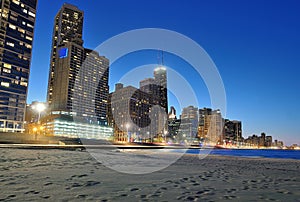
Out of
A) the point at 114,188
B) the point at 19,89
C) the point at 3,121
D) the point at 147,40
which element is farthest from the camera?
the point at 19,89

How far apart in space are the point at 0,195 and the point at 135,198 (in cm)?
315

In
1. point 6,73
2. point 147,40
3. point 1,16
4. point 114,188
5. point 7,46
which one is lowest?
point 114,188

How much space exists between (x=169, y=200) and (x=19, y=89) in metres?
164

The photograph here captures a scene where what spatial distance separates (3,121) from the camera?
136m

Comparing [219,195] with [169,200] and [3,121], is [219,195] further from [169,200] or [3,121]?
[3,121]

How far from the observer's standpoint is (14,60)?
145 m

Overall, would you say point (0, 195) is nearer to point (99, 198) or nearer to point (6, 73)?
point (99, 198)

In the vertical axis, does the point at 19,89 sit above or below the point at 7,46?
below

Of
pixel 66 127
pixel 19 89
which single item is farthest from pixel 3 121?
pixel 66 127

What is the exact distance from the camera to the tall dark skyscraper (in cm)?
13888

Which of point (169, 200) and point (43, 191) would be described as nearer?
point (169, 200)

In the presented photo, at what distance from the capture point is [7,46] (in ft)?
471

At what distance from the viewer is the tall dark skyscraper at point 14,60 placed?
13888 cm

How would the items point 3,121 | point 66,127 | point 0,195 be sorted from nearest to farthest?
point 0,195 → point 3,121 → point 66,127
